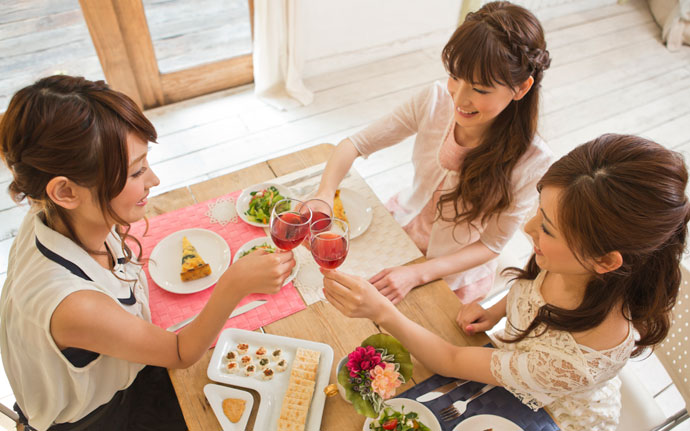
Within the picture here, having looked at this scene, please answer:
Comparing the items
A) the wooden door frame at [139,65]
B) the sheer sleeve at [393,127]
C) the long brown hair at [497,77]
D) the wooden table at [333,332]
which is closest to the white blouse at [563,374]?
the wooden table at [333,332]

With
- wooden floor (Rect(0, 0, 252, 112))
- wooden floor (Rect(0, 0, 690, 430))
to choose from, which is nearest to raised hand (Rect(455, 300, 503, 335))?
wooden floor (Rect(0, 0, 690, 430))

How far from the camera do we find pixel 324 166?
176cm

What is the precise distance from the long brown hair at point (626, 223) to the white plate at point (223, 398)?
71cm

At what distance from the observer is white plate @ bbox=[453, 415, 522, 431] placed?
3.63 feet

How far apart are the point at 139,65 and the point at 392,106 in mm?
1788

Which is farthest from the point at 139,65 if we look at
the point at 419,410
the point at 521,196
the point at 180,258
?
the point at 419,410

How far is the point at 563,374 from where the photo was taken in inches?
41.9

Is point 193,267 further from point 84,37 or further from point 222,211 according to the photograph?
point 84,37

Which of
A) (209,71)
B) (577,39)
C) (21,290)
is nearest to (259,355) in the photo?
(21,290)

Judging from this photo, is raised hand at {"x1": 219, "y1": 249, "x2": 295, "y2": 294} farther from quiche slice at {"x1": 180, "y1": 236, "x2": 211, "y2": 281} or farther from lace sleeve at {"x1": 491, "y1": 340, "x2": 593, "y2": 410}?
lace sleeve at {"x1": 491, "y1": 340, "x2": 593, "y2": 410}

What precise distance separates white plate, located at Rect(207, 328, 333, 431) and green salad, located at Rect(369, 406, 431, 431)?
0.48 feet

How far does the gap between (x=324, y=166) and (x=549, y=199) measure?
887mm

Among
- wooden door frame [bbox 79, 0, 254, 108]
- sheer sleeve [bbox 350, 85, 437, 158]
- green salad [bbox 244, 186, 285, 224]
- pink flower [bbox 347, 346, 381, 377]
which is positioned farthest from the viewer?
wooden door frame [bbox 79, 0, 254, 108]

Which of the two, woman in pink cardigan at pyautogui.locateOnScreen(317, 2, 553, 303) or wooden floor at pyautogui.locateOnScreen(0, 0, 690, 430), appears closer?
woman in pink cardigan at pyautogui.locateOnScreen(317, 2, 553, 303)
